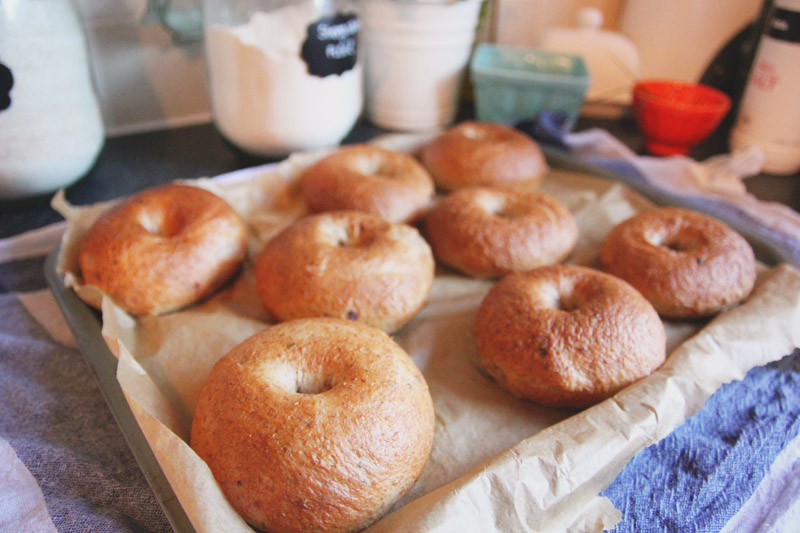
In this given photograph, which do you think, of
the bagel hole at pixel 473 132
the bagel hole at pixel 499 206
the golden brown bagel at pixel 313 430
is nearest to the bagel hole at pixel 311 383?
the golden brown bagel at pixel 313 430

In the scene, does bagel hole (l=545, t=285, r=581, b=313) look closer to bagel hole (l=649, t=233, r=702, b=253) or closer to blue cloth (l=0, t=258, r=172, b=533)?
bagel hole (l=649, t=233, r=702, b=253)

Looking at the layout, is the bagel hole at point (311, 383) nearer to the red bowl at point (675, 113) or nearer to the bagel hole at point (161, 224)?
the bagel hole at point (161, 224)

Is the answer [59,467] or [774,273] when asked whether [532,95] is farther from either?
[59,467]

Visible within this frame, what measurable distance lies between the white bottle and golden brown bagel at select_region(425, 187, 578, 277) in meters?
0.96

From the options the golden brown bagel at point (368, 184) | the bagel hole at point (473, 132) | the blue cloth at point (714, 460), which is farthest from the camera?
the bagel hole at point (473, 132)

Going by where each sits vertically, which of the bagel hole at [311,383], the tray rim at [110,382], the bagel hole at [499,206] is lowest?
the tray rim at [110,382]

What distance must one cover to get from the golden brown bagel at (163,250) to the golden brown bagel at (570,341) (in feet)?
2.11

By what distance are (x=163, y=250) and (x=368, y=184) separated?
586 millimetres

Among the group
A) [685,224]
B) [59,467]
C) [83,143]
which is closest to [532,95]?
[685,224]

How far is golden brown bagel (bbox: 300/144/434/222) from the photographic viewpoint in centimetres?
157

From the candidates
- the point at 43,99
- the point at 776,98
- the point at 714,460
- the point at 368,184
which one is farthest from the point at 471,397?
the point at 776,98

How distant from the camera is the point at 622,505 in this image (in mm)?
909

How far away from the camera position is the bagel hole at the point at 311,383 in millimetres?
963

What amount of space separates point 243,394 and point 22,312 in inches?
29.5
